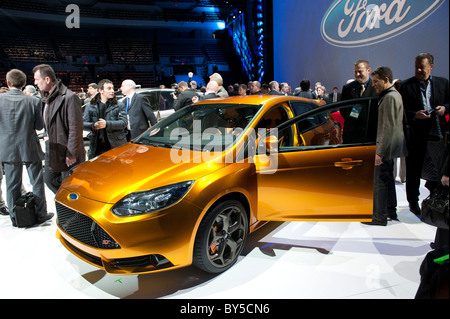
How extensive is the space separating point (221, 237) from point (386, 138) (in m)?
1.76

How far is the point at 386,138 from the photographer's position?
291 cm

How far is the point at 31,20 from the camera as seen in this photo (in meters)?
21.0

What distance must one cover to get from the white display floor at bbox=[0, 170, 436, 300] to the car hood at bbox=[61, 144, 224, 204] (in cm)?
72

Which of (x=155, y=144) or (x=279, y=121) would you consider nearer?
(x=155, y=144)

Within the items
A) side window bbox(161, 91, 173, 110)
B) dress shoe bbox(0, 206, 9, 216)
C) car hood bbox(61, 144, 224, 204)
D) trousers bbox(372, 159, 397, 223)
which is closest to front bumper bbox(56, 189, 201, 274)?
car hood bbox(61, 144, 224, 204)

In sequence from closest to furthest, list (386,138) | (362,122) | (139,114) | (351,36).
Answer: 1. (362,122)
2. (386,138)
3. (139,114)
4. (351,36)

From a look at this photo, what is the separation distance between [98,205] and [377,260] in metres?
2.21

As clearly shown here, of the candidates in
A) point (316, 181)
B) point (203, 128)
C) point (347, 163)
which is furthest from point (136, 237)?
point (347, 163)

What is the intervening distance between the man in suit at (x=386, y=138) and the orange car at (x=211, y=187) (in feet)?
0.95

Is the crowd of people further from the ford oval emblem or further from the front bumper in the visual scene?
the front bumper

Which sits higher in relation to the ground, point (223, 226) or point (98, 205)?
point (98, 205)

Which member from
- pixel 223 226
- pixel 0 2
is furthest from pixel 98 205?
pixel 0 2

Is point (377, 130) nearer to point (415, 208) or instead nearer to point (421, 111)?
point (421, 111)
